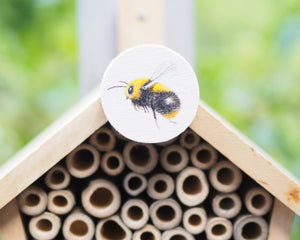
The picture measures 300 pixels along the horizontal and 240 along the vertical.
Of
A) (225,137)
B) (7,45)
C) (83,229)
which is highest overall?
(225,137)

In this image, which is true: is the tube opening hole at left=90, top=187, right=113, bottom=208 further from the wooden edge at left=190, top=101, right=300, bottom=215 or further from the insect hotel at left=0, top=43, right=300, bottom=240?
the wooden edge at left=190, top=101, right=300, bottom=215

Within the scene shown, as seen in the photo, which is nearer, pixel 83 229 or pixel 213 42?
pixel 83 229

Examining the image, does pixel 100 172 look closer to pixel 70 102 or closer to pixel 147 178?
pixel 147 178

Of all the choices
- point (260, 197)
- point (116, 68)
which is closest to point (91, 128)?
point (116, 68)

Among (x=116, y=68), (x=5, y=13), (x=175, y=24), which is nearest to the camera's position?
(x=116, y=68)

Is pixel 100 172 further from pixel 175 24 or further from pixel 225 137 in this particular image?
pixel 175 24

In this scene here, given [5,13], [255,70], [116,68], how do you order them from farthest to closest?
[255,70], [5,13], [116,68]

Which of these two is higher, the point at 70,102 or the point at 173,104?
the point at 173,104

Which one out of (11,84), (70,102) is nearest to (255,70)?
(70,102)
